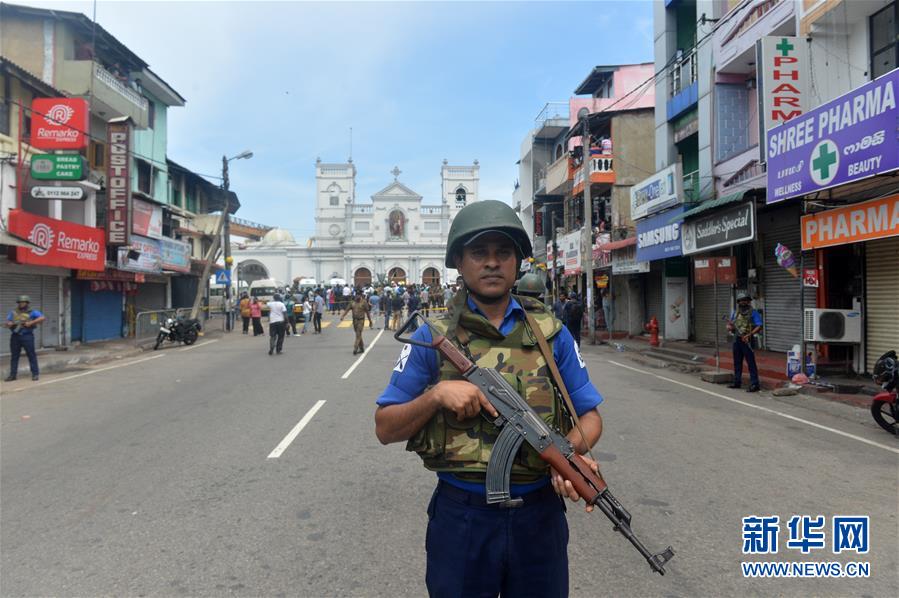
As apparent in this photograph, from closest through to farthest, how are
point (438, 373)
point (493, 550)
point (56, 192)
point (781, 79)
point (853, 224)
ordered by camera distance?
point (493, 550) < point (438, 373) < point (853, 224) < point (781, 79) < point (56, 192)

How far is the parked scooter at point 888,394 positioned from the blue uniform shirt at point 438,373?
6678mm

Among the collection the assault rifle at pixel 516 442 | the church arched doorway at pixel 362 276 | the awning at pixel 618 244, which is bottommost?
the assault rifle at pixel 516 442

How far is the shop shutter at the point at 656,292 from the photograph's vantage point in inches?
748

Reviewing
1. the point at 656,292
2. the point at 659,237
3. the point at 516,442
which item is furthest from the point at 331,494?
the point at 656,292

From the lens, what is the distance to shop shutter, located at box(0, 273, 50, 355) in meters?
14.7

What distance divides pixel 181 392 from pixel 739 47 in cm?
1490

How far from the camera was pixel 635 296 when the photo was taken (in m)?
21.7

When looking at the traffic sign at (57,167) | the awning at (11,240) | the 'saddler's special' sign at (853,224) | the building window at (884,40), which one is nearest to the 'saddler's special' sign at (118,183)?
the traffic sign at (57,167)

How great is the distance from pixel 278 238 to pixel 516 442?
247 feet

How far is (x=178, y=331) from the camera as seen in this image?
713 inches

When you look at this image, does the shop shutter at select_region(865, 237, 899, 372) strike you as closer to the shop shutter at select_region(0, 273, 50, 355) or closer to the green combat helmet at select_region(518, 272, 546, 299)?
the green combat helmet at select_region(518, 272, 546, 299)

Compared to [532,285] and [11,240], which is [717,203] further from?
[11,240]

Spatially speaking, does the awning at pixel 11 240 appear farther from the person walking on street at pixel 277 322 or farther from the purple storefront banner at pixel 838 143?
the purple storefront banner at pixel 838 143

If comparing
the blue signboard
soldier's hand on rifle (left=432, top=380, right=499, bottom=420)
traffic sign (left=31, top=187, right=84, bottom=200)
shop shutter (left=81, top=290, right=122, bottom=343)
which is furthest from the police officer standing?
shop shutter (left=81, top=290, right=122, bottom=343)
